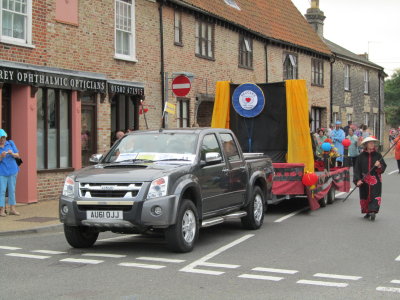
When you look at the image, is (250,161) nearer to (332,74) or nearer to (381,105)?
(332,74)

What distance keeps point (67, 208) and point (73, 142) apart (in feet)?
26.1

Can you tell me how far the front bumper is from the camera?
8.31 meters

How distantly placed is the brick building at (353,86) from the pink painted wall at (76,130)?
21830mm

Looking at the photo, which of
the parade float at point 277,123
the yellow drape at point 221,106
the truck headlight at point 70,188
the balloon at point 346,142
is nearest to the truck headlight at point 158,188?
the truck headlight at point 70,188

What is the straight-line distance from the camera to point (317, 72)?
3394cm

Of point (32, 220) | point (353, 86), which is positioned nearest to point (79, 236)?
point (32, 220)

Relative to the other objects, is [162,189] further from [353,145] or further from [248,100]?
[353,145]

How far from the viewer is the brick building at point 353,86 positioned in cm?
3656

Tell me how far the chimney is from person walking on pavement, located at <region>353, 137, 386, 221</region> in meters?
26.0

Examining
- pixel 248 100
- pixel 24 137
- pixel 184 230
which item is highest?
pixel 248 100

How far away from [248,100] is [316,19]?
2431cm

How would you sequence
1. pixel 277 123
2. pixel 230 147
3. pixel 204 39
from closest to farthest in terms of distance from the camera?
1. pixel 230 147
2. pixel 277 123
3. pixel 204 39

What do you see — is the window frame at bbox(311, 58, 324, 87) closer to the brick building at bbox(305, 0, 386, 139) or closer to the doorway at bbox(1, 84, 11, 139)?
the brick building at bbox(305, 0, 386, 139)

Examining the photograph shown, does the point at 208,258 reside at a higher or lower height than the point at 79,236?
lower
